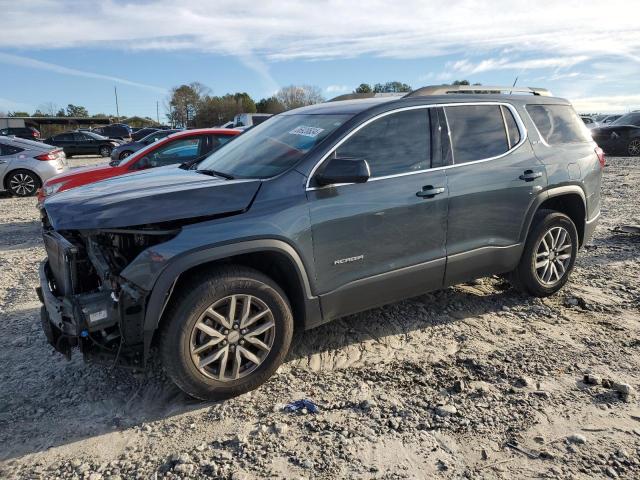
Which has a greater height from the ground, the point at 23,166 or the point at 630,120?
the point at 630,120

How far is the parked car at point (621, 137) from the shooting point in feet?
60.3

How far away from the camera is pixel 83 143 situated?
26.9 meters

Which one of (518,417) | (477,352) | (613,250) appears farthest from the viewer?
(613,250)

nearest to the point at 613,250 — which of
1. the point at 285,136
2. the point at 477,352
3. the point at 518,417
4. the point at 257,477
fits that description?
the point at 477,352

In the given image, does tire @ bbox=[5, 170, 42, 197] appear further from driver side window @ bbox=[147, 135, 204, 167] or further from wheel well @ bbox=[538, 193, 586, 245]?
wheel well @ bbox=[538, 193, 586, 245]

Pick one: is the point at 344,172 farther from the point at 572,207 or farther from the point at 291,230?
the point at 572,207

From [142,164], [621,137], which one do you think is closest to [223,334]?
[142,164]

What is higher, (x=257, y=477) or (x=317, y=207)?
(x=317, y=207)

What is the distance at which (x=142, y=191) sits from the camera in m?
3.29

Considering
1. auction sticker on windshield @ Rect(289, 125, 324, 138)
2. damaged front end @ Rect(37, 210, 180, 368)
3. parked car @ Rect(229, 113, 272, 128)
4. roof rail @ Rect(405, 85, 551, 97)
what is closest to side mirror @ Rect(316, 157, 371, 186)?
auction sticker on windshield @ Rect(289, 125, 324, 138)

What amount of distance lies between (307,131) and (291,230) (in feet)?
3.10

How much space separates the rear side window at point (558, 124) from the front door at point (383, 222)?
4.50ft

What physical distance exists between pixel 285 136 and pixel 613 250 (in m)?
4.72

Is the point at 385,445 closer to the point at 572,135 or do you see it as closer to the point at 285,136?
the point at 285,136
